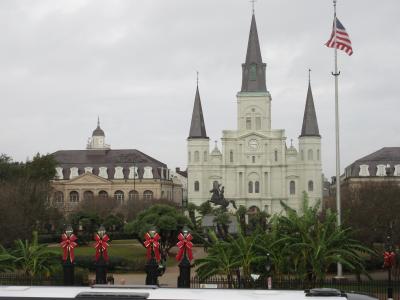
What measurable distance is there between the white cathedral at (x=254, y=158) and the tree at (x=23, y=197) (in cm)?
3096

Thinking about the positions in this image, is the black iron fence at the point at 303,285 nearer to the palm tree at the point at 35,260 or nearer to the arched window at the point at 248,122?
the palm tree at the point at 35,260

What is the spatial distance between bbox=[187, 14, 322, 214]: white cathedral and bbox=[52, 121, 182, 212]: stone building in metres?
9.54

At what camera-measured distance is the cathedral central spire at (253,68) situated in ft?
354

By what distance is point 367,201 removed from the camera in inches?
1865

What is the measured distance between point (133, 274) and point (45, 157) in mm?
45782

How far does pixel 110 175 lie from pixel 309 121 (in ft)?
115

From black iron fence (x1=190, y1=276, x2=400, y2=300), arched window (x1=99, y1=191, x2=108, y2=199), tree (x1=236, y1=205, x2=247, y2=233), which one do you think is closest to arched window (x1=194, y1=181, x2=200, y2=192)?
arched window (x1=99, y1=191, x2=108, y2=199)

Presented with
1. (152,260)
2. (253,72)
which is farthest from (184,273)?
(253,72)

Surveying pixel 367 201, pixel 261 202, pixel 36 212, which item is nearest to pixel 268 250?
pixel 367 201

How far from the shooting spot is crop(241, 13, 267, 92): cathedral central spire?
107812 millimetres

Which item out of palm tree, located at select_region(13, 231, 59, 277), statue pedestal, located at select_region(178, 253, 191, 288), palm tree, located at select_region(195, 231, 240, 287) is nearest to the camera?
palm tree, located at select_region(195, 231, 240, 287)

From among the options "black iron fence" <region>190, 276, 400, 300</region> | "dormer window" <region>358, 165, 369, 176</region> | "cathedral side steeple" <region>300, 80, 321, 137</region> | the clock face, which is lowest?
"black iron fence" <region>190, 276, 400, 300</region>

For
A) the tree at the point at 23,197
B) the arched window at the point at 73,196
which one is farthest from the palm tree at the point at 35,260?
the arched window at the point at 73,196

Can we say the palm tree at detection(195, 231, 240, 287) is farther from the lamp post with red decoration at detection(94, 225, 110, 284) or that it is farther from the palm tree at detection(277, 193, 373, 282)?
the lamp post with red decoration at detection(94, 225, 110, 284)
